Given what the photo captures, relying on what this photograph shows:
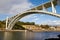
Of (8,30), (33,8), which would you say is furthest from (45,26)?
(33,8)

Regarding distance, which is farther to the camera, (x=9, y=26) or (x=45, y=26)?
(x=45, y=26)

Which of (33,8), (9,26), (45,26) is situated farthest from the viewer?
(45,26)

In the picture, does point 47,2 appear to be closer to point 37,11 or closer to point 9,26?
point 37,11

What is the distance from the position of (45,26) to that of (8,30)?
69.7 meters

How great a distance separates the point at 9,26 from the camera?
67.5 meters

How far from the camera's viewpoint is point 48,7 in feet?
130

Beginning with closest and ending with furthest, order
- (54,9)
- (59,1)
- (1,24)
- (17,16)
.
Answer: (59,1) → (54,9) → (17,16) → (1,24)

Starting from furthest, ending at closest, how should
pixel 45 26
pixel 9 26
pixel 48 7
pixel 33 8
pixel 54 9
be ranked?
pixel 45 26 < pixel 9 26 < pixel 33 8 < pixel 48 7 < pixel 54 9

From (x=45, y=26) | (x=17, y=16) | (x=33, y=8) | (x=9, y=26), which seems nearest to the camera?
(x=33, y=8)

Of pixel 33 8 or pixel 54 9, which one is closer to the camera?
pixel 54 9

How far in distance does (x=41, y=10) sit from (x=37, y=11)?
1223 millimetres

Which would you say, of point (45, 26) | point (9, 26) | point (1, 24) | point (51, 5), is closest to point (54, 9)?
point (51, 5)

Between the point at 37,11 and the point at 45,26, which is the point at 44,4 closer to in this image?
the point at 37,11

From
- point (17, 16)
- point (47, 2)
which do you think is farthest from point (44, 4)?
point (17, 16)
